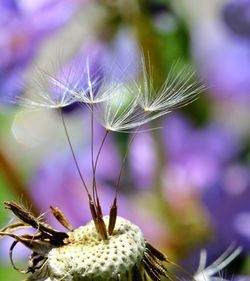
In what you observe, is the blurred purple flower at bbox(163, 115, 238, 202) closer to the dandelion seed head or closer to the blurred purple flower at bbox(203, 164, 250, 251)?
the blurred purple flower at bbox(203, 164, 250, 251)

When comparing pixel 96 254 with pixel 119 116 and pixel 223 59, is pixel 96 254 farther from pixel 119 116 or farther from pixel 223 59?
pixel 223 59

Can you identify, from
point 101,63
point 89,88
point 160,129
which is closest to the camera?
point 89,88

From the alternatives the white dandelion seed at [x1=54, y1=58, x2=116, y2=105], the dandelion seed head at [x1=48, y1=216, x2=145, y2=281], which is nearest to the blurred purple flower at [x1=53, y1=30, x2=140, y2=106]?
the white dandelion seed at [x1=54, y1=58, x2=116, y2=105]

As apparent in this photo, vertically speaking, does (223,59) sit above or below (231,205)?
above

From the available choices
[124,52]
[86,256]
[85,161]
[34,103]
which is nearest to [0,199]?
[85,161]

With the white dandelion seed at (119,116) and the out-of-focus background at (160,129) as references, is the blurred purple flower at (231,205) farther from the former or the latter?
the white dandelion seed at (119,116)

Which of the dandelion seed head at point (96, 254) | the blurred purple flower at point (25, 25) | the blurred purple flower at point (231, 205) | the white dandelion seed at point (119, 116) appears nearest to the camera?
the dandelion seed head at point (96, 254)

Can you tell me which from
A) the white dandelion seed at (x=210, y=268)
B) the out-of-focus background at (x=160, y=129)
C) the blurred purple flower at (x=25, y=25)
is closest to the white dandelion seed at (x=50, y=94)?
the white dandelion seed at (x=210, y=268)

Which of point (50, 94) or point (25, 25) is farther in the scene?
point (25, 25)

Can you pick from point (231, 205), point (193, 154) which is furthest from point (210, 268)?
point (193, 154)

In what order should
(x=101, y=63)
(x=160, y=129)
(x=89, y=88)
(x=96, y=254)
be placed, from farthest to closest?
(x=160, y=129)
(x=101, y=63)
(x=89, y=88)
(x=96, y=254)
